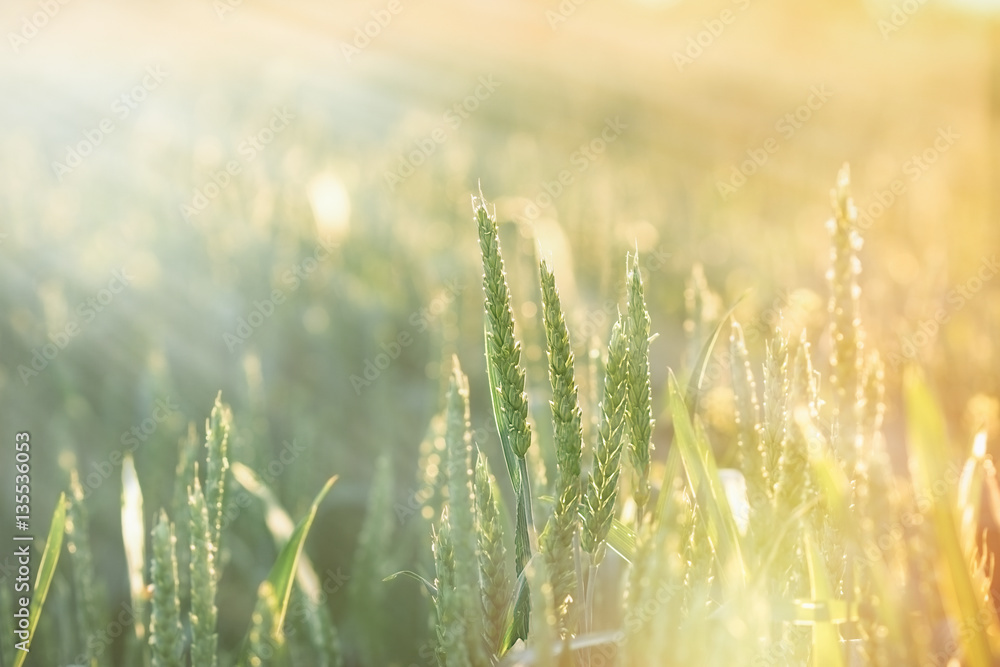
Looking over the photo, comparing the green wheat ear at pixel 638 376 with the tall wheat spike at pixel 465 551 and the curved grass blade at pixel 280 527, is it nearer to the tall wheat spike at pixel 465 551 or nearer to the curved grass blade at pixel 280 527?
the tall wheat spike at pixel 465 551

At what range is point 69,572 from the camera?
5.25ft

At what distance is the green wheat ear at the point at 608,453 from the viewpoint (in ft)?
2.07

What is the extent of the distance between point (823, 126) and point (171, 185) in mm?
3530

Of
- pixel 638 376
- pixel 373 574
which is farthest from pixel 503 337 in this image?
pixel 373 574

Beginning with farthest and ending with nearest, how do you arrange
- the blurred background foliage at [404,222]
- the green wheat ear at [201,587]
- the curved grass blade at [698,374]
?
the blurred background foliage at [404,222]
the curved grass blade at [698,374]
the green wheat ear at [201,587]

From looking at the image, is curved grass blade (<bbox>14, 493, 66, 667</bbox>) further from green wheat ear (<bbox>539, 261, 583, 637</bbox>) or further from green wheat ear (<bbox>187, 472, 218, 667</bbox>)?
green wheat ear (<bbox>539, 261, 583, 637</bbox>)

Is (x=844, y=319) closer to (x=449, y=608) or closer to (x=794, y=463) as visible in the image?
(x=794, y=463)

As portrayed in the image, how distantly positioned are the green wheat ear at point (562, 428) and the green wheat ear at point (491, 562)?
5 cm

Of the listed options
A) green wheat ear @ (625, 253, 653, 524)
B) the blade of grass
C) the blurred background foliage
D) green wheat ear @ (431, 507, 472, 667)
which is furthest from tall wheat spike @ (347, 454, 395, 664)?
the blade of grass

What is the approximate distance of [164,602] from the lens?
0.73 meters

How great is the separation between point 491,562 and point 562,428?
137mm

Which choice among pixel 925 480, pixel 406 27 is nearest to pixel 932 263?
pixel 925 480

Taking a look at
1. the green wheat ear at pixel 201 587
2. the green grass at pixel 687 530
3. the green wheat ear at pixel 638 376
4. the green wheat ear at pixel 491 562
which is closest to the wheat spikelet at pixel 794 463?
the green grass at pixel 687 530

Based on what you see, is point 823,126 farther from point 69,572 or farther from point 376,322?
point 69,572
